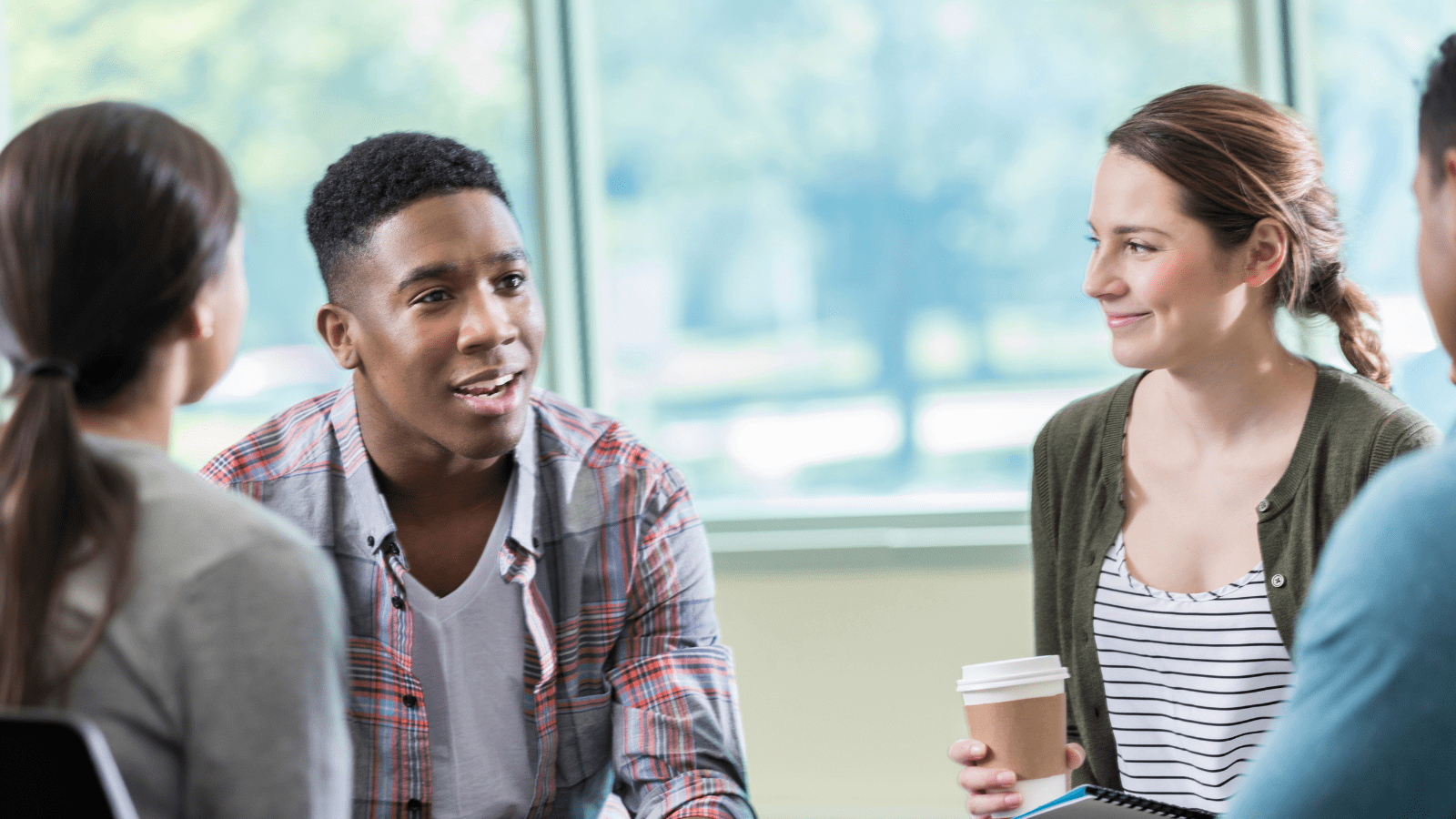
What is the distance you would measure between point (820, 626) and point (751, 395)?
0.66 metres

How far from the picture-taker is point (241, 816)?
0.80m

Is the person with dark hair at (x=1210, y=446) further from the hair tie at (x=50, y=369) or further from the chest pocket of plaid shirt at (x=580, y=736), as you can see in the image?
the hair tie at (x=50, y=369)

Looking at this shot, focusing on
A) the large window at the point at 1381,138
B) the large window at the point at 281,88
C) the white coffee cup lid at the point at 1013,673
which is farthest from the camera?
the large window at the point at 281,88

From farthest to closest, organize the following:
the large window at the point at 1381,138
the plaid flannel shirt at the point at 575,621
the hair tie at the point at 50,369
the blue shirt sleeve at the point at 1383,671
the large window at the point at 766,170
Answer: the large window at the point at 766,170, the large window at the point at 1381,138, the plaid flannel shirt at the point at 575,621, the hair tie at the point at 50,369, the blue shirt sleeve at the point at 1383,671

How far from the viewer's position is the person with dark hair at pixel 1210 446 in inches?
60.4

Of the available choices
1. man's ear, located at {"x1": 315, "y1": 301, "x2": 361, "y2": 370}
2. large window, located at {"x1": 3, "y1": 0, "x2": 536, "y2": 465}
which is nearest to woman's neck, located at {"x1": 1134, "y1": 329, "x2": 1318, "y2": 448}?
man's ear, located at {"x1": 315, "y1": 301, "x2": 361, "y2": 370}

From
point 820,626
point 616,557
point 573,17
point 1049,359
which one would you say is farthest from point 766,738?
point 573,17

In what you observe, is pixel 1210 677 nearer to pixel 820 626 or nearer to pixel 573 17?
pixel 820 626

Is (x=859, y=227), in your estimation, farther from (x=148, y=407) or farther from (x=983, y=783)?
(x=148, y=407)

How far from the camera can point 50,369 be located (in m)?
0.86

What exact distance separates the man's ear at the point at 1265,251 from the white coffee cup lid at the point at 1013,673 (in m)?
0.66

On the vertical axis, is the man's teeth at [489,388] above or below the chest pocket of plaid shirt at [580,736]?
above

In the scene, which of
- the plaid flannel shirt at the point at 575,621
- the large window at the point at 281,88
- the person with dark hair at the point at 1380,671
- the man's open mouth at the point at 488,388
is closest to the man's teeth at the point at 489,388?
the man's open mouth at the point at 488,388

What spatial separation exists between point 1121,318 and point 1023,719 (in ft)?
2.04
